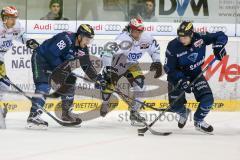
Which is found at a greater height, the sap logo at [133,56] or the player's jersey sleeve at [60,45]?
the player's jersey sleeve at [60,45]

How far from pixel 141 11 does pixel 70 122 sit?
2339mm

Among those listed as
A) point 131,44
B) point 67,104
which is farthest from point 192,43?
point 67,104

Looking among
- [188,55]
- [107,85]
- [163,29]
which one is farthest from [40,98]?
[163,29]

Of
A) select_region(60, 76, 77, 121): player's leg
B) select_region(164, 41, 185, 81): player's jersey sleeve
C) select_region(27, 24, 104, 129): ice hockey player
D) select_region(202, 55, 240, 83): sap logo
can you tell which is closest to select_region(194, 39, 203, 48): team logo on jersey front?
select_region(164, 41, 185, 81): player's jersey sleeve

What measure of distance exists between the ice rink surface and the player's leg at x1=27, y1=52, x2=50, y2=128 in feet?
0.43

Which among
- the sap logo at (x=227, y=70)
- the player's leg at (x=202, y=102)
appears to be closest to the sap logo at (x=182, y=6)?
the sap logo at (x=227, y=70)

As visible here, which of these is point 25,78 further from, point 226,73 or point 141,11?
point 226,73

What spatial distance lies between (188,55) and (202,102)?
0.46 m

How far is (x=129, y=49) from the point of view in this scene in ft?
21.9

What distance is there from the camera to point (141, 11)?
8.26 m

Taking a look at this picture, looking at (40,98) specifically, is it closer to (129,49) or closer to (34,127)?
(34,127)

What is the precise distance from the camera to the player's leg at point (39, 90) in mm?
6078

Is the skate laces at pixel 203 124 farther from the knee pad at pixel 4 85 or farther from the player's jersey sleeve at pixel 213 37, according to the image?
the knee pad at pixel 4 85

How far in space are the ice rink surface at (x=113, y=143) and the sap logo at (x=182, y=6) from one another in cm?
203
